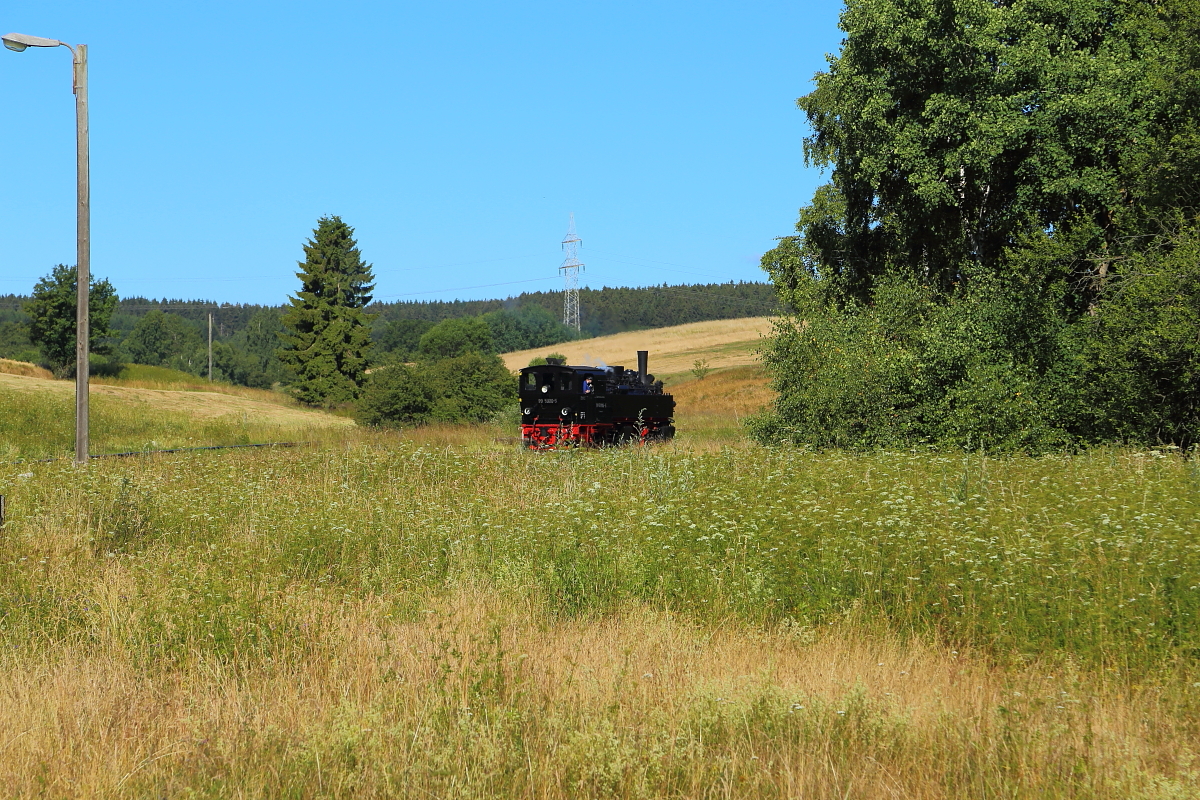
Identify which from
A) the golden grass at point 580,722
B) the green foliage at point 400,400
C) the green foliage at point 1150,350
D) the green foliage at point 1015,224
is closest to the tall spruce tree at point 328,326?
the green foliage at point 400,400

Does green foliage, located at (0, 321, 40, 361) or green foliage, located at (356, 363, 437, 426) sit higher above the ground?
green foliage, located at (0, 321, 40, 361)

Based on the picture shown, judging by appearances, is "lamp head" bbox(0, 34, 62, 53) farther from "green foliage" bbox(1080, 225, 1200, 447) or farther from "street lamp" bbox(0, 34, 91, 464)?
"green foliage" bbox(1080, 225, 1200, 447)

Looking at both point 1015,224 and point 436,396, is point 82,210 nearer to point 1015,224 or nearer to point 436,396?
point 1015,224

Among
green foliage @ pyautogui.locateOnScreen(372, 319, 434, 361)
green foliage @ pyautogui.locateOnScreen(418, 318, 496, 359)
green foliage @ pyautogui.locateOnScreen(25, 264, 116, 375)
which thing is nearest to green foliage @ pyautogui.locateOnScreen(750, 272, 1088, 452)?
green foliage @ pyautogui.locateOnScreen(25, 264, 116, 375)

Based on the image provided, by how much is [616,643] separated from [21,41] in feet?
46.7

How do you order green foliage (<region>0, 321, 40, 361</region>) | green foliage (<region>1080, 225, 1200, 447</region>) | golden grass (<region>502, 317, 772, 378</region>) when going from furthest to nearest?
green foliage (<region>0, 321, 40, 361</region>) → golden grass (<region>502, 317, 772, 378</region>) → green foliage (<region>1080, 225, 1200, 447</region>)

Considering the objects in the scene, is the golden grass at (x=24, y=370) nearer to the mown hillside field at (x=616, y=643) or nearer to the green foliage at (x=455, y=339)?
the green foliage at (x=455, y=339)

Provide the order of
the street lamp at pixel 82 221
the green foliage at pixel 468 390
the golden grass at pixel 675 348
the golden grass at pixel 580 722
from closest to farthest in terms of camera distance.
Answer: the golden grass at pixel 580 722 → the street lamp at pixel 82 221 → the green foliage at pixel 468 390 → the golden grass at pixel 675 348

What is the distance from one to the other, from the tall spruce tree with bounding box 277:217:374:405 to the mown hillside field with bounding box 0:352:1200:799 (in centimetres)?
Result: 5295

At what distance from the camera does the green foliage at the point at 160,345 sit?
15329 centimetres

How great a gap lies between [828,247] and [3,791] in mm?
28698

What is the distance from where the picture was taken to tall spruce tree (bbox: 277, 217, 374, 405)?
63806 mm

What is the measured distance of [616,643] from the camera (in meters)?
6.66

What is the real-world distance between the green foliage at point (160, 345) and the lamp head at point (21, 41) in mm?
145493
